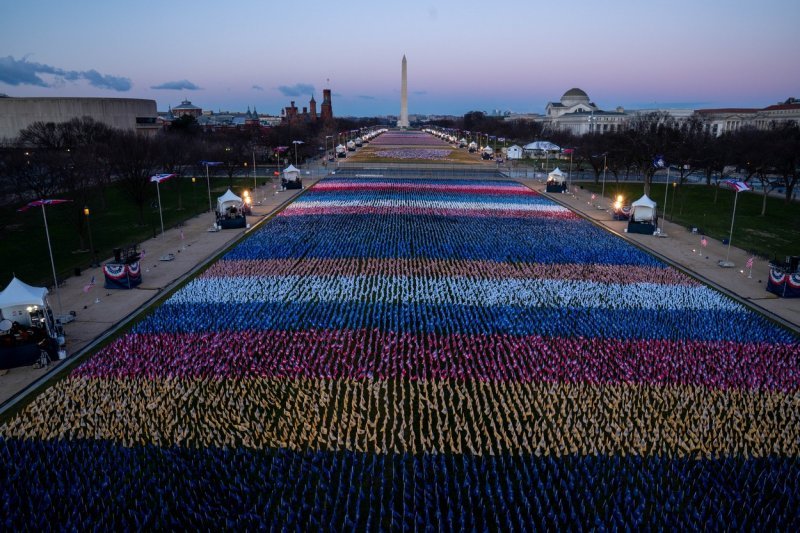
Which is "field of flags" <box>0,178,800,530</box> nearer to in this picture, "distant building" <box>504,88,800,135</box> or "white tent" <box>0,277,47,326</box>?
"white tent" <box>0,277,47,326</box>

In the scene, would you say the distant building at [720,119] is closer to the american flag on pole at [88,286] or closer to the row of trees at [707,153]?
the row of trees at [707,153]

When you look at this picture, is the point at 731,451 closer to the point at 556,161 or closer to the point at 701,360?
the point at 701,360

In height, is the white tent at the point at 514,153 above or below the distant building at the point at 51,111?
below

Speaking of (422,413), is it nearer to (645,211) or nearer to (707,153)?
(645,211)

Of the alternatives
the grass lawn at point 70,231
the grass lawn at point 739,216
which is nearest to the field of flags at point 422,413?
the grass lawn at point 70,231

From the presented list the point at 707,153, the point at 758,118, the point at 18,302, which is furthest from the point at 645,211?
the point at 758,118

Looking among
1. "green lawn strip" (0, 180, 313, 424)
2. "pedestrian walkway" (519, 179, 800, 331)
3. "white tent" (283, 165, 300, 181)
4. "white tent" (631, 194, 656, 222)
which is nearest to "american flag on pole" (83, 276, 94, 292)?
"green lawn strip" (0, 180, 313, 424)
